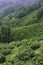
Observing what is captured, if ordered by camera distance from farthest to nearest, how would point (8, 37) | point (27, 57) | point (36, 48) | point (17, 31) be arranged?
point (17, 31)
point (8, 37)
point (36, 48)
point (27, 57)

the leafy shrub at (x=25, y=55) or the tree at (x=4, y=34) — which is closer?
the leafy shrub at (x=25, y=55)

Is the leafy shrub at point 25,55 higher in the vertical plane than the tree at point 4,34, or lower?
higher

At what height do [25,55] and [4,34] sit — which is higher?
[25,55]

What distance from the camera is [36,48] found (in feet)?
213

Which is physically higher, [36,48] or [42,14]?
[36,48]

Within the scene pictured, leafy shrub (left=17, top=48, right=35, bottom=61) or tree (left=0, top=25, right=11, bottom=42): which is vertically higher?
leafy shrub (left=17, top=48, right=35, bottom=61)

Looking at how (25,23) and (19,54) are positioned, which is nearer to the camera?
(19,54)

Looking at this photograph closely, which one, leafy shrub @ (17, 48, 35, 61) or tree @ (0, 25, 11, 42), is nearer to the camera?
leafy shrub @ (17, 48, 35, 61)

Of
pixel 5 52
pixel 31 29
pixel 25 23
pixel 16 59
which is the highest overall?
pixel 16 59

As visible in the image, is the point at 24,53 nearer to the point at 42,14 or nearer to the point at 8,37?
the point at 8,37

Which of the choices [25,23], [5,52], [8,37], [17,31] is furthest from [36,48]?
[25,23]

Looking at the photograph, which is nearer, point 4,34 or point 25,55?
point 25,55

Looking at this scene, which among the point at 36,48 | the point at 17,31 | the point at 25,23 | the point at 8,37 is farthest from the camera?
the point at 25,23

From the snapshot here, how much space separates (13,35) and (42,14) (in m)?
76.4
